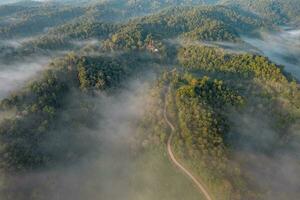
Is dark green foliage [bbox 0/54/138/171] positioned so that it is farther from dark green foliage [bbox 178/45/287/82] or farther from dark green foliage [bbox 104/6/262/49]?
dark green foliage [bbox 178/45/287/82]

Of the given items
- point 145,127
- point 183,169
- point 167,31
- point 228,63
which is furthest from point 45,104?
point 167,31

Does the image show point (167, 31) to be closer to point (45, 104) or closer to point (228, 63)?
point (228, 63)

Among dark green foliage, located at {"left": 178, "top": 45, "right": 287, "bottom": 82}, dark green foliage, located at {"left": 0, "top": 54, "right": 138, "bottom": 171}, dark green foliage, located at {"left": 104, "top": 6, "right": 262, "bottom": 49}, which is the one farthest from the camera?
dark green foliage, located at {"left": 104, "top": 6, "right": 262, "bottom": 49}

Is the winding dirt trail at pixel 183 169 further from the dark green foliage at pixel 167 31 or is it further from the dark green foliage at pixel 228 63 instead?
the dark green foliage at pixel 167 31

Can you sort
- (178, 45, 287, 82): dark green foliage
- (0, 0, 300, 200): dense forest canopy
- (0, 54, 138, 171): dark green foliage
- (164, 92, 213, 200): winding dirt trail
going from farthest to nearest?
1. (178, 45, 287, 82): dark green foliage
2. (0, 54, 138, 171): dark green foliage
3. (0, 0, 300, 200): dense forest canopy
4. (164, 92, 213, 200): winding dirt trail

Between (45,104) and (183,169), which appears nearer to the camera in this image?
(183,169)

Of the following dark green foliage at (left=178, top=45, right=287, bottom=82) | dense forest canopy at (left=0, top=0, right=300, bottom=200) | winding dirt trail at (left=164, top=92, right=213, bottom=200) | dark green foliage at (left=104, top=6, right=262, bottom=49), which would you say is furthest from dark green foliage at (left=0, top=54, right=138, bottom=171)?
dark green foliage at (left=178, top=45, right=287, bottom=82)

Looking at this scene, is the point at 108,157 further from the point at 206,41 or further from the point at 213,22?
the point at 213,22

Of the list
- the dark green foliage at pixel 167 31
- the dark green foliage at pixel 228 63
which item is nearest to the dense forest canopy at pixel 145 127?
the dark green foliage at pixel 228 63
